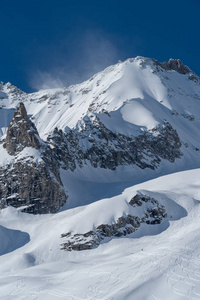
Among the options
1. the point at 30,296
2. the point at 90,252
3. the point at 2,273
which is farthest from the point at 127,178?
the point at 30,296

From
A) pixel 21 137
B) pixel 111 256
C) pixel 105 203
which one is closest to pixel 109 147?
pixel 21 137

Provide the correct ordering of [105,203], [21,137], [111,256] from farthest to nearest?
1. [21,137]
2. [105,203]
3. [111,256]

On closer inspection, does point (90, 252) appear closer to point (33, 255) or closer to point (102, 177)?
point (33, 255)

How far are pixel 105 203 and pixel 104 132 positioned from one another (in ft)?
156

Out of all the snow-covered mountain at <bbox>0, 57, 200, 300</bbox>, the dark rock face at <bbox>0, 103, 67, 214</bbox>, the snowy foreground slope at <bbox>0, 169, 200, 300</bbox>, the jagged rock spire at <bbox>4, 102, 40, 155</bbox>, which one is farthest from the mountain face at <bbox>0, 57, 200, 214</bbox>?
the snowy foreground slope at <bbox>0, 169, 200, 300</bbox>

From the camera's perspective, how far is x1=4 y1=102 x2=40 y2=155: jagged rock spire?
8144 centimetres

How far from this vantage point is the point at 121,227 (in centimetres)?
5894

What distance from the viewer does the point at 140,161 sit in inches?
4173

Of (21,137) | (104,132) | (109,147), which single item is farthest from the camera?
(104,132)

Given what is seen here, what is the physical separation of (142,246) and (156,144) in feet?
218

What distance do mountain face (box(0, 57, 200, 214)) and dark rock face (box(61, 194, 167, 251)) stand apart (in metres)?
17.7

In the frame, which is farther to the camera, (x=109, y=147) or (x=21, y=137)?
(x=109, y=147)

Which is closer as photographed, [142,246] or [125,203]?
[142,246]

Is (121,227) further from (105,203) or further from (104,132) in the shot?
(104,132)
